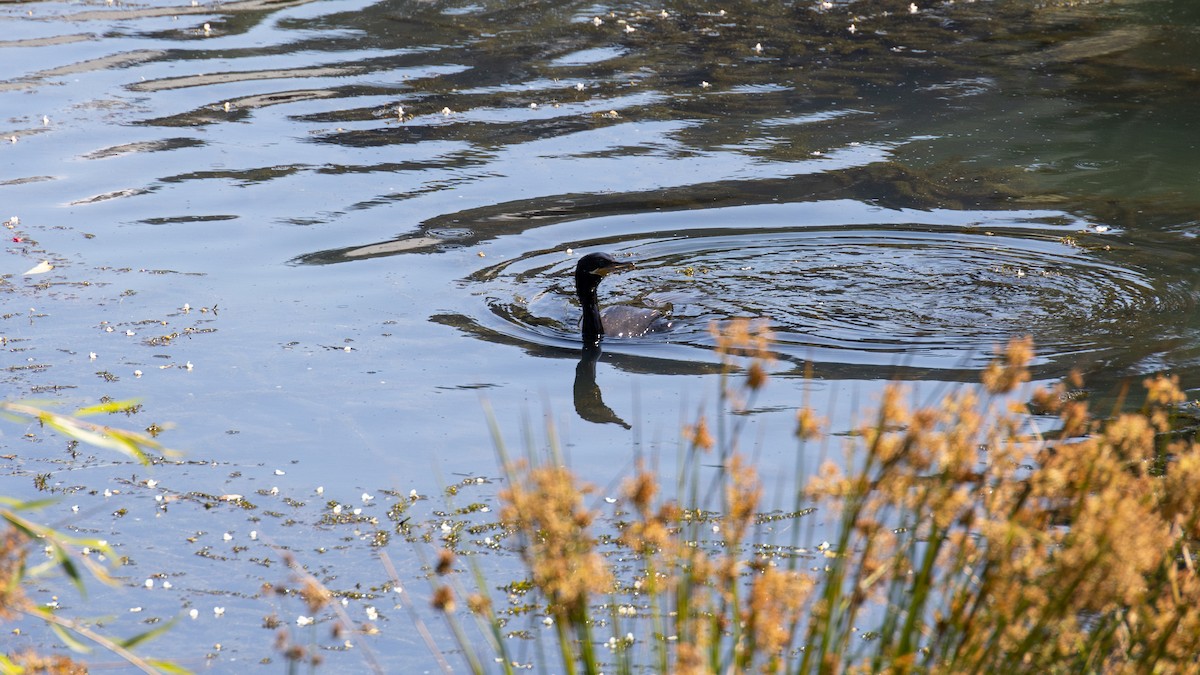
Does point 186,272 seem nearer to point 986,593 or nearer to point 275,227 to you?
point 275,227

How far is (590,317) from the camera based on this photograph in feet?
27.2

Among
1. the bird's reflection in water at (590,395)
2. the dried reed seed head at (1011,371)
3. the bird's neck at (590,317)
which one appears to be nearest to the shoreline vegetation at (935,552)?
the dried reed seed head at (1011,371)

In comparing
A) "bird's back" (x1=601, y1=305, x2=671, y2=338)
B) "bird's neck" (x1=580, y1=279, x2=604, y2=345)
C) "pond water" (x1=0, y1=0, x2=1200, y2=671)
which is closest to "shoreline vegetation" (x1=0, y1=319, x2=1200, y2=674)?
"pond water" (x1=0, y1=0, x2=1200, y2=671)

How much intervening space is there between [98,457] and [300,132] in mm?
6705

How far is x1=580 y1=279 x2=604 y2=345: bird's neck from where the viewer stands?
324 inches

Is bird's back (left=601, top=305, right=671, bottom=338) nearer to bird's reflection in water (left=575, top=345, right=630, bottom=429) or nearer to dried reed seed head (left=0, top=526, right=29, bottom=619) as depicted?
bird's reflection in water (left=575, top=345, right=630, bottom=429)

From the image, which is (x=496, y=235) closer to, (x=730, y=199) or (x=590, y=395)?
(x=730, y=199)

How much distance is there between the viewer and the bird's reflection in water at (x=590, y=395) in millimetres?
7082

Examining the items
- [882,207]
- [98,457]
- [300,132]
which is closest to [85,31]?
[300,132]

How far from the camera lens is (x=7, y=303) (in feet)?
27.4

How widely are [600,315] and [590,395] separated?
1216 mm

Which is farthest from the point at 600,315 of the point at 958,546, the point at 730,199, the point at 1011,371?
the point at 1011,371

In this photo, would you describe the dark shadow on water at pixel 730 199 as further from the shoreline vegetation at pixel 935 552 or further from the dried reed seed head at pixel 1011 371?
the dried reed seed head at pixel 1011 371

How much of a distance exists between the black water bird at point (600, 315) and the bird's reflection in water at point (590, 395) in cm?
14
